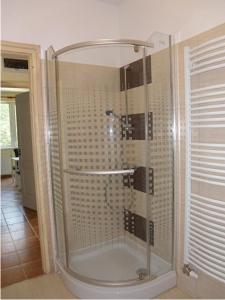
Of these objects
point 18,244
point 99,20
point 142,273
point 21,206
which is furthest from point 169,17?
point 21,206

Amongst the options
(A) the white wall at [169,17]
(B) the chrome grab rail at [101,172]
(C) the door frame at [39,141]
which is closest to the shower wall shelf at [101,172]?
(B) the chrome grab rail at [101,172]

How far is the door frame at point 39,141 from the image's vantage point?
2.14 metres

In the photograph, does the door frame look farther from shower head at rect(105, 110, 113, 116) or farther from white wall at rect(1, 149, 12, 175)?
white wall at rect(1, 149, 12, 175)

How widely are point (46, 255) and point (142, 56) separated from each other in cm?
200

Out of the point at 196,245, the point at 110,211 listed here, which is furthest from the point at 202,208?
the point at 110,211

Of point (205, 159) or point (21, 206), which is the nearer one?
point (205, 159)

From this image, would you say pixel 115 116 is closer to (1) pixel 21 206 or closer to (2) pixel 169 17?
(2) pixel 169 17

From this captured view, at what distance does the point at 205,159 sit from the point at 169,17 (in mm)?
1186

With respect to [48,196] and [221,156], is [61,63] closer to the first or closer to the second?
[48,196]

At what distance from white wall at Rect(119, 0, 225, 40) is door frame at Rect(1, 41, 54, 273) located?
3.14 feet

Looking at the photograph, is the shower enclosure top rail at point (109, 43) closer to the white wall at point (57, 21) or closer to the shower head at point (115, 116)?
the white wall at point (57, 21)

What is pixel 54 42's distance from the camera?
7.45 ft

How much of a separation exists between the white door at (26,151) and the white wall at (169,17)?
7.77ft

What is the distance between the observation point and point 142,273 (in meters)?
2.05
